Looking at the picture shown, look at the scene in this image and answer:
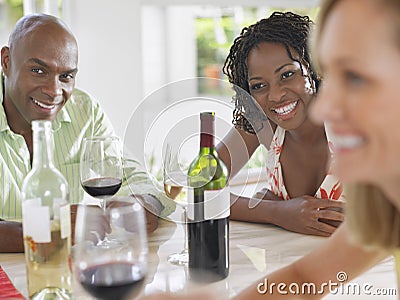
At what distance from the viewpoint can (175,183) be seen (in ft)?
4.67

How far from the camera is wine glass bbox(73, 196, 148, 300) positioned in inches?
38.0

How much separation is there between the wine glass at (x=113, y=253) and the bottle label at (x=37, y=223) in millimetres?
227

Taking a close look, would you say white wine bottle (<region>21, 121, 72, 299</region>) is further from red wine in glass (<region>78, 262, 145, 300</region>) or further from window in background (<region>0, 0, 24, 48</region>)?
window in background (<region>0, 0, 24, 48</region>)

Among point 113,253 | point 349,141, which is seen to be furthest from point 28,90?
point 349,141

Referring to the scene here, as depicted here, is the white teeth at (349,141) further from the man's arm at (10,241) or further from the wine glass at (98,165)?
the man's arm at (10,241)

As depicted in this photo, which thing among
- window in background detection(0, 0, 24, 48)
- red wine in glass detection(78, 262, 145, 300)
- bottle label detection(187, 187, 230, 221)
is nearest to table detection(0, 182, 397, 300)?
bottle label detection(187, 187, 230, 221)

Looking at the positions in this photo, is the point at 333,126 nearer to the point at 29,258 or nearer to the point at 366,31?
the point at 366,31

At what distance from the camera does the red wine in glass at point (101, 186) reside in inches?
59.9

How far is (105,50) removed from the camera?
121 inches

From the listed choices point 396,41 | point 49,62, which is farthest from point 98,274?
point 49,62

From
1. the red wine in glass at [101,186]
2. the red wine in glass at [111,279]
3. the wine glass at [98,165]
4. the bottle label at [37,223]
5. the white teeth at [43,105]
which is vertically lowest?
the red wine in glass at [111,279]

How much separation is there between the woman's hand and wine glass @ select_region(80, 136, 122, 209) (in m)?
0.45

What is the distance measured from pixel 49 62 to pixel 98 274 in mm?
1121

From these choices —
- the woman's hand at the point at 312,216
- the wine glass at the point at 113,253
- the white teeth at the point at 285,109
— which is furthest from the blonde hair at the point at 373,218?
the white teeth at the point at 285,109
